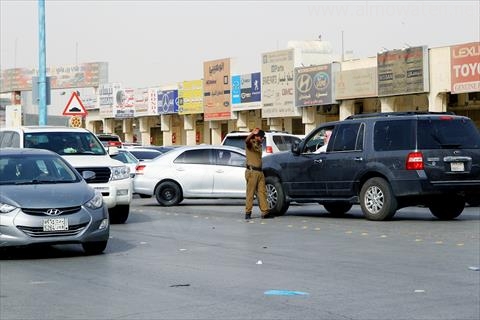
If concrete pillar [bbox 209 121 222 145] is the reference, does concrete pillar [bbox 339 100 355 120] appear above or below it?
above

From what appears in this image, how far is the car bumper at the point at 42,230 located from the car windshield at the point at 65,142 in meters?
5.56

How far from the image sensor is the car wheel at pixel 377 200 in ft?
60.5

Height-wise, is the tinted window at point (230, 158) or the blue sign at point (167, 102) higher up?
the blue sign at point (167, 102)

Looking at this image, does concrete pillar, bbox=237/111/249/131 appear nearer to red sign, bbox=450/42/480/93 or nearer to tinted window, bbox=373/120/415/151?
red sign, bbox=450/42/480/93

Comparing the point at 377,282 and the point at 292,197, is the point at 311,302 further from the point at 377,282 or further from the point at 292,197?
the point at 292,197

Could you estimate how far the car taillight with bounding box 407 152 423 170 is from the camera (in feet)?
60.0

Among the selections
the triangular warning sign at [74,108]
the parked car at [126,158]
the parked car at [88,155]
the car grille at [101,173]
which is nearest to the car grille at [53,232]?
the parked car at [88,155]

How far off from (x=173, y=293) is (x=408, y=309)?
2446 mm

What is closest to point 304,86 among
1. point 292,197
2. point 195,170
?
point 195,170

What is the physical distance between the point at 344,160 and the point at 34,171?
7071mm

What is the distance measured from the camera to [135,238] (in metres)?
16.1

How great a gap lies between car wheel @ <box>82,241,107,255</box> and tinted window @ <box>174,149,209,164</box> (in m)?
11.1

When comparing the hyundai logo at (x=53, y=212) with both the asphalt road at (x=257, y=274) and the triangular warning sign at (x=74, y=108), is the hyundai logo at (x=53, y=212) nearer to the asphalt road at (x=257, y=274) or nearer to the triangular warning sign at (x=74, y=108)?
the asphalt road at (x=257, y=274)

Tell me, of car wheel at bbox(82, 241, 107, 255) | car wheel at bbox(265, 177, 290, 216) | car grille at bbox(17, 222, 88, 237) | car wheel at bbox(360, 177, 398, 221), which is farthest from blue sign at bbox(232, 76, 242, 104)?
car grille at bbox(17, 222, 88, 237)
